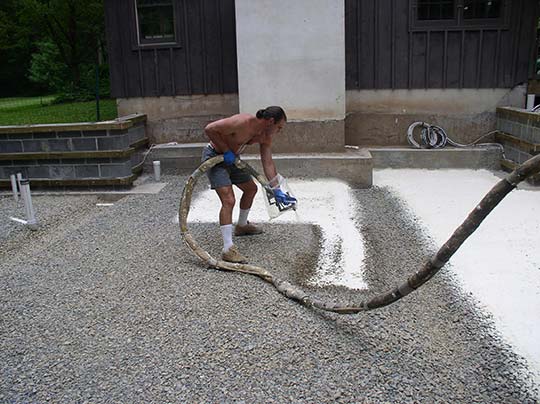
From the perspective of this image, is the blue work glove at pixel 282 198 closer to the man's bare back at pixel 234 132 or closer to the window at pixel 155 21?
the man's bare back at pixel 234 132

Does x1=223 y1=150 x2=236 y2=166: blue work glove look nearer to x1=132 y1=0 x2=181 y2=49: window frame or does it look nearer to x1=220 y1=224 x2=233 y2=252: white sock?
x1=220 y1=224 x2=233 y2=252: white sock

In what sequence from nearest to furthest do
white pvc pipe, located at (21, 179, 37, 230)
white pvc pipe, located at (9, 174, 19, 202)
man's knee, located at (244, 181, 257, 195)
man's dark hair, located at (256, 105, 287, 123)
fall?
man's dark hair, located at (256, 105, 287, 123) < man's knee, located at (244, 181, 257, 195) < white pvc pipe, located at (21, 179, 37, 230) < white pvc pipe, located at (9, 174, 19, 202)

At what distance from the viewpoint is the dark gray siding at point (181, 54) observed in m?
9.16

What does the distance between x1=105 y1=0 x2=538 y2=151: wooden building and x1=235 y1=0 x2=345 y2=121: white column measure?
0.06 ft

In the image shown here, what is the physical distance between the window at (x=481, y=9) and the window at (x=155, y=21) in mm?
5007

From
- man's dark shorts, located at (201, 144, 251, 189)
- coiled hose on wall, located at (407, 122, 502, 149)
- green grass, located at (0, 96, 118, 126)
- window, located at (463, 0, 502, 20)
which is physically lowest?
coiled hose on wall, located at (407, 122, 502, 149)

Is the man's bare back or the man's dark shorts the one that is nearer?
the man's bare back

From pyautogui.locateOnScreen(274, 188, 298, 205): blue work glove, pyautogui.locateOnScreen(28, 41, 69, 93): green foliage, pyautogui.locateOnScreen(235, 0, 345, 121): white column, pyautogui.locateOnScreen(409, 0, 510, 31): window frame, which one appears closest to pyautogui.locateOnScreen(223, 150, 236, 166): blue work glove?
pyautogui.locateOnScreen(274, 188, 298, 205): blue work glove

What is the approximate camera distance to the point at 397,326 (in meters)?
3.69

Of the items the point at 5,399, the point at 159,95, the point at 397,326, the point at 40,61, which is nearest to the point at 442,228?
the point at 397,326

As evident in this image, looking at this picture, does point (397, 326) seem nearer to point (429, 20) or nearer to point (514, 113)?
point (514, 113)

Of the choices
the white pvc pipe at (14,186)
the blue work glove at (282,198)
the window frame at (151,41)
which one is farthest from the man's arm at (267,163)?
the window frame at (151,41)

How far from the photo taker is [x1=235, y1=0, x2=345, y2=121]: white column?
8.10 m

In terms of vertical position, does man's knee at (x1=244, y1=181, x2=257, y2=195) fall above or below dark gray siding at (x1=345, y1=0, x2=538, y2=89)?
below
